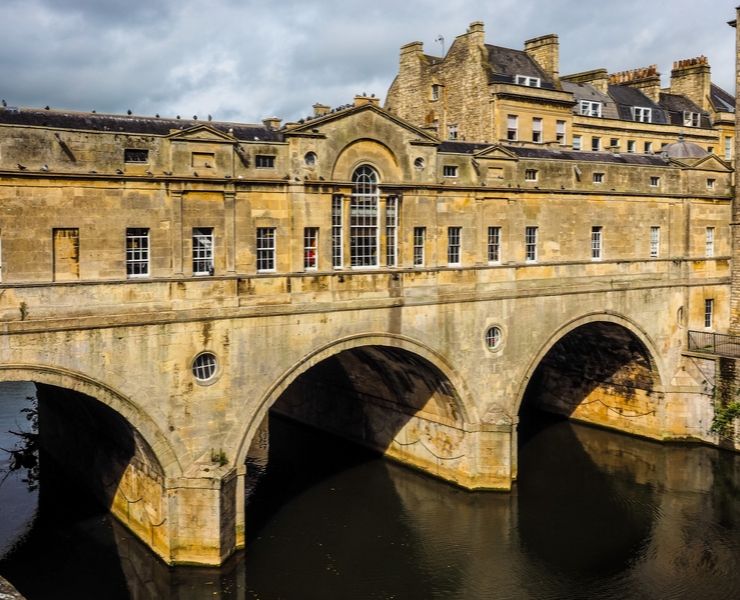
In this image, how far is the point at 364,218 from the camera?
26781mm

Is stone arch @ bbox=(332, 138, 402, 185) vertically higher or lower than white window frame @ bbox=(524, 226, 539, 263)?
higher

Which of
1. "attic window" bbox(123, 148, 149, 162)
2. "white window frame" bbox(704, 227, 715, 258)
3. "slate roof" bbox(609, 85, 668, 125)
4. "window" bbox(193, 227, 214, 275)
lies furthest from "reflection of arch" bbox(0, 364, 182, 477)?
"slate roof" bbox(609, 85, 668, 125)

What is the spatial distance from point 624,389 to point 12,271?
28055mm

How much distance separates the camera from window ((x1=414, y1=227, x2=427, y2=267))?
1112 inches

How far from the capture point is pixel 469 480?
2977 centimetres

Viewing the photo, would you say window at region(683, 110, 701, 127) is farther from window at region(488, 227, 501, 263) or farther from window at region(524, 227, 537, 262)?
window at region(488, 227, 501, 263)

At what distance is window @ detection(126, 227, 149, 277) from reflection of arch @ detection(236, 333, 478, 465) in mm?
5411

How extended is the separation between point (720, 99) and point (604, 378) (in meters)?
28.4

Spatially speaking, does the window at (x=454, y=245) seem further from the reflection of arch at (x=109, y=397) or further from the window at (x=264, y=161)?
the reflection of arch at (x=109, y=397)

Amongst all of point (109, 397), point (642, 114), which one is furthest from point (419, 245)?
point (642, 114)

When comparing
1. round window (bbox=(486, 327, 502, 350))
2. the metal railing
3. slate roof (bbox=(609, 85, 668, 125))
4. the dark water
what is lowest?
the dark water

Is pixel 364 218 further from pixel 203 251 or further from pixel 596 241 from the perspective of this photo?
pixel 596 241

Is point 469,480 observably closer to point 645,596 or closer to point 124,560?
point 645,596

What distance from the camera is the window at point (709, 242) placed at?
125 ft
